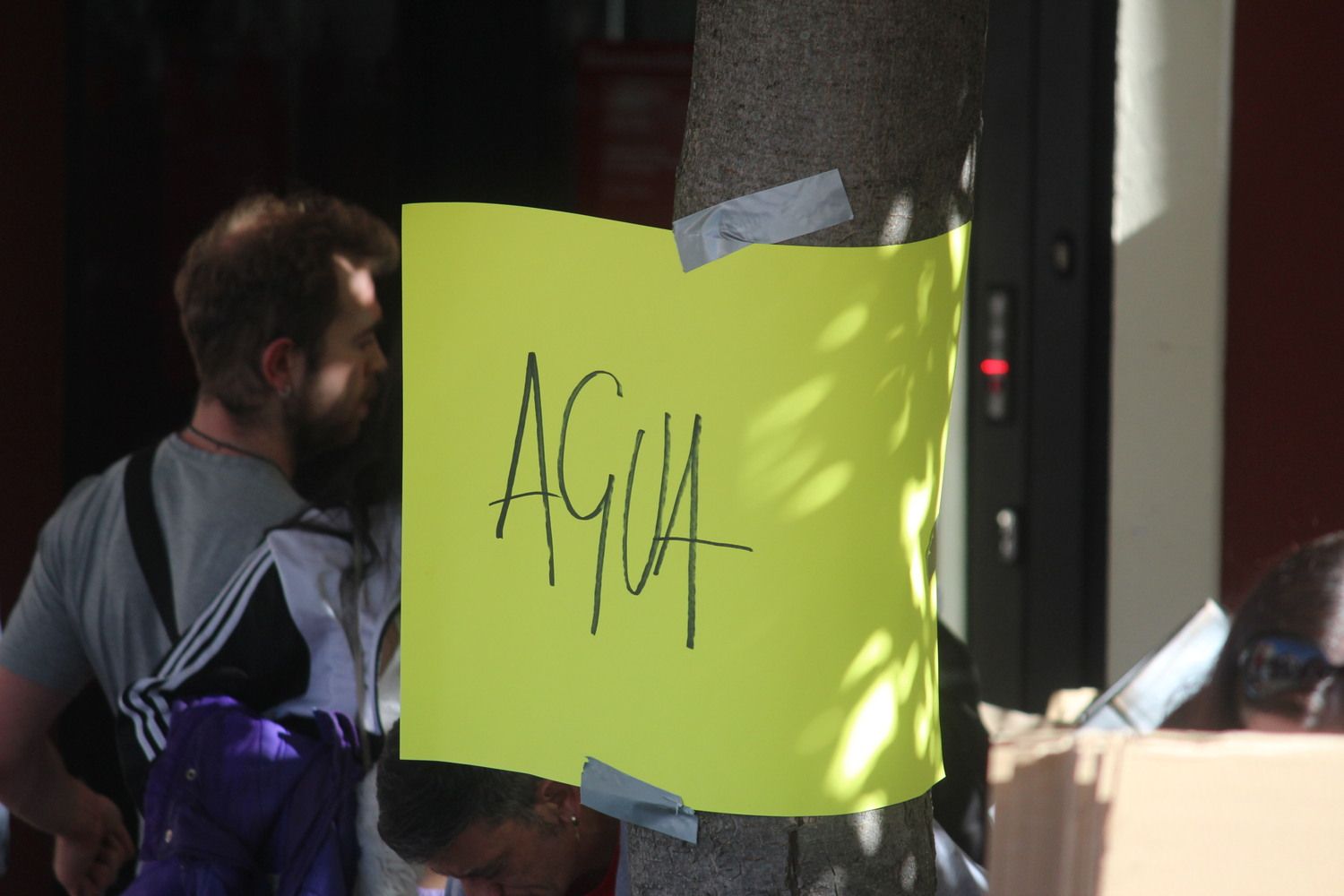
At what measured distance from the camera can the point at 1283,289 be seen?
312 centimetres

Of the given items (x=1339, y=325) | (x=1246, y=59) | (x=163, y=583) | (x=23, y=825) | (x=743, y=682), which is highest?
(x=1246, y=59)

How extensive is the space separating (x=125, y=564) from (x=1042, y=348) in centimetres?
236

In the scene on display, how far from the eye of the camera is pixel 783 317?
0.96 metres

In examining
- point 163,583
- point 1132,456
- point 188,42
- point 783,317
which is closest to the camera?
point 783,317

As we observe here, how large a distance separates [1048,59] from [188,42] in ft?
7.22

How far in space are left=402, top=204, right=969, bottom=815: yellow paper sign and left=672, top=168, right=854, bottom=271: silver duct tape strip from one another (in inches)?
0.5

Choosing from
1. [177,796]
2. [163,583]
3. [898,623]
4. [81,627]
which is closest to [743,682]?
[898,623]

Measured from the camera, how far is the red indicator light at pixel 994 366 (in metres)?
3.66

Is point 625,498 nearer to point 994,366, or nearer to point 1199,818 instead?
point 1199,818

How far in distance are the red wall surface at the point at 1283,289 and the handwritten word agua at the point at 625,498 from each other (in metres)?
2.45

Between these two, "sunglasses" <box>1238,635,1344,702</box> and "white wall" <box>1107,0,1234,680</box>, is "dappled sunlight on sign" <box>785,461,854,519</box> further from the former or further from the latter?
"white wall" <box>1107,0,1234,680</box>

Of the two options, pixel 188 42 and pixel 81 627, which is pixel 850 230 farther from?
pixel 188 42

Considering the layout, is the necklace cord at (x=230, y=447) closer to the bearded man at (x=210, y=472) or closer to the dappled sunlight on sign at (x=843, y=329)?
the bearded man at (x=210, y=472)

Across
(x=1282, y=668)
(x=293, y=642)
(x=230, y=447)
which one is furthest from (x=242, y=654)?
(x=1282, y=668)
